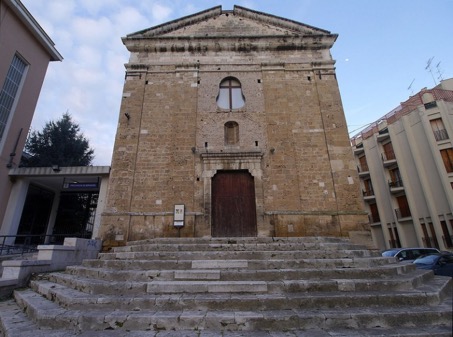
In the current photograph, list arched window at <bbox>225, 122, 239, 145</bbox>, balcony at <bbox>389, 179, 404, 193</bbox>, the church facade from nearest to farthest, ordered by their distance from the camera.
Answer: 1. the church facade
2. arched window at <bbox>225, 122, 239, 145</bbox>
3. balcony at <bbox>389, 179, 404, 193</bbox>

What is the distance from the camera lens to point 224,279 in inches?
176

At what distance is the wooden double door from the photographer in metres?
9.12

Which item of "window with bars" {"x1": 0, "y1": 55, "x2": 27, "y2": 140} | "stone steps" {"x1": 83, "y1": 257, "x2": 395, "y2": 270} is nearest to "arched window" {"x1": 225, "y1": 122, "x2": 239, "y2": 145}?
"stone steps" {"x1": 83, "y1": 257, "x2": 395, "y2": 270}

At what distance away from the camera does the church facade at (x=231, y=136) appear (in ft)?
29.9

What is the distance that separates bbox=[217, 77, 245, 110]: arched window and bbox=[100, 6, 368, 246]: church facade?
5 centimetres

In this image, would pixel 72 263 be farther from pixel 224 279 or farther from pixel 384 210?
pixel 384 210

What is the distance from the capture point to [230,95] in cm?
1111

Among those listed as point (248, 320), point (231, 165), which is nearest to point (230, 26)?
point (231, 165)

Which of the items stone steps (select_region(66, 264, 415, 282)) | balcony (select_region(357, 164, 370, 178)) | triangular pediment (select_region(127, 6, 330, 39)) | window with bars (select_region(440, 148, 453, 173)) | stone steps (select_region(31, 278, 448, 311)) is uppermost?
triangular pediment (select_region(127, 6, 330, 39))

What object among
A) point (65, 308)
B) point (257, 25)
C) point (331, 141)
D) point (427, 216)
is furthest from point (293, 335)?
point (427, 216)

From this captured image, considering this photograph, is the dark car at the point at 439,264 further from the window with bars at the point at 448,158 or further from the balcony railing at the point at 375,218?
the balcony railing at the point at 375,218

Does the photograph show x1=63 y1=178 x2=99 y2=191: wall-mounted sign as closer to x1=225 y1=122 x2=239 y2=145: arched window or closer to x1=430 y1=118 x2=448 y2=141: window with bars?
x1=225 y1=122 x2=239 y2=145: arched window

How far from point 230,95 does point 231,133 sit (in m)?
1.88

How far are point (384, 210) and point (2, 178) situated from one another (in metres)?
26.4
